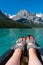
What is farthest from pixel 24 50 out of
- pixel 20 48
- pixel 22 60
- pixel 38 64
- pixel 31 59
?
pixel 38 64

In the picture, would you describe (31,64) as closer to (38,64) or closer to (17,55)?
(38,64)

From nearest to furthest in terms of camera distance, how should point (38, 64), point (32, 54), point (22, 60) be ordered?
1. point (38, 64)
2. point (32, 54)
3. point (22, 60)

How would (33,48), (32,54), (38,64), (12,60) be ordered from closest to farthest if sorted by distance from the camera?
(38,64) → (12,60) → (32,54) → (33,48)

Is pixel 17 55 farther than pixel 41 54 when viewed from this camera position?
No

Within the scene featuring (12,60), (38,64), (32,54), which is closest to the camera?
(38,64)

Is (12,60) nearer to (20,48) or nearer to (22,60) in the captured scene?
(22,60)

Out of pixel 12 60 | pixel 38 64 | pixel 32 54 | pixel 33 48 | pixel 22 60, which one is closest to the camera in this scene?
pixel 38 64

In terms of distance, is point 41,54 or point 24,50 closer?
point 41,54

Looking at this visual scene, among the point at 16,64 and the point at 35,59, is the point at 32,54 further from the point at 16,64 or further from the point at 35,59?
the point at 16,64

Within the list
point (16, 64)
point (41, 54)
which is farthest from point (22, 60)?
point (16, 64)
